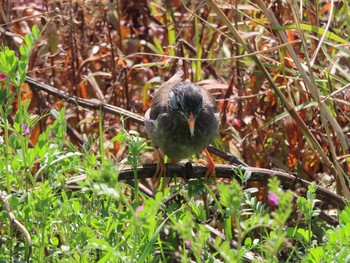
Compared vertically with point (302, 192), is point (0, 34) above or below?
above

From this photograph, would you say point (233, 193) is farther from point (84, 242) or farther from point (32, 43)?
point (32, 43)

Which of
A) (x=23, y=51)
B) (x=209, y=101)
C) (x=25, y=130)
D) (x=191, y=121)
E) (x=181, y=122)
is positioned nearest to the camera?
(x=23, y=51)

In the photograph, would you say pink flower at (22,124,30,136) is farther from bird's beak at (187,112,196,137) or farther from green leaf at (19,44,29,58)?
bird's beak at (187,112,196,137)

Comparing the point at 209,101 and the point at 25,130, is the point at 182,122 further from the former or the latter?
the point at 25,130

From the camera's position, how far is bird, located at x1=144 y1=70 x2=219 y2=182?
4.51 m

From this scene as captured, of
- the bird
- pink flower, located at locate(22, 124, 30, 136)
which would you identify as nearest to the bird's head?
the bird

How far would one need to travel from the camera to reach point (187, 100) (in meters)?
4.54

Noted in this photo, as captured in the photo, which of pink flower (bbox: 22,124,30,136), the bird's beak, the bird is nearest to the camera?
pink flower (bbox: 22,124,30,136)

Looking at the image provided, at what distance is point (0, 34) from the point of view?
16.9 ft

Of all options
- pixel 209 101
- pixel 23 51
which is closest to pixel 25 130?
pixel 23 51

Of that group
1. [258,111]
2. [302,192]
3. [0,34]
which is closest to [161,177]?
[302,192]

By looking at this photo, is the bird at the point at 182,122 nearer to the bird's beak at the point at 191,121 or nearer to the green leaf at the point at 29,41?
the bird's beak at the point at 191,121

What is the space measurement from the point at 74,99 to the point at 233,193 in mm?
2392

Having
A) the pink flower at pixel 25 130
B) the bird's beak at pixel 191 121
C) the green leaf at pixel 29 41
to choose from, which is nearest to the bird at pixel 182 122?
the bird's beak at pixel 191 121
